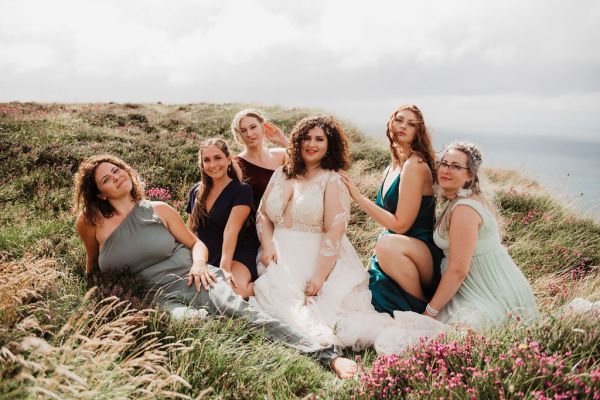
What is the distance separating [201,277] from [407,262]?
224 centimetres

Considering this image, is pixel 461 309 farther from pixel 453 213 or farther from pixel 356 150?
pixel 356 150

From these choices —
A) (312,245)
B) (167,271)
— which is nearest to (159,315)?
(167,271)

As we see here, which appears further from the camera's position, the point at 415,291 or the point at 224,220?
the point at 224,220

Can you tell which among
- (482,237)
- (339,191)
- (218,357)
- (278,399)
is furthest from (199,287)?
(482,237)

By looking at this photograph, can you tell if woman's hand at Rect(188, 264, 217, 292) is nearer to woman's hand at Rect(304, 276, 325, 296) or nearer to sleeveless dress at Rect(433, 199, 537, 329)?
woman's hand at Rect(304, 276, 325, 296)

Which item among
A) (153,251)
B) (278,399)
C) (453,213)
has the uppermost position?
(453,213)

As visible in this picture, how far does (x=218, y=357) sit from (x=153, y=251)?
1.64 m

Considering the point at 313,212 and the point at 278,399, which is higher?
the point at 313,212

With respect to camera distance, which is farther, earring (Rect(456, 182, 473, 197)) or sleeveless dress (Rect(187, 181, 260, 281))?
sleeveless dress (Rect(187, 181, 260, 281))

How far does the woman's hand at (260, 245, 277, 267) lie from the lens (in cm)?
522

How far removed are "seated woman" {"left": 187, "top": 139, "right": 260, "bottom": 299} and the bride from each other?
232mm

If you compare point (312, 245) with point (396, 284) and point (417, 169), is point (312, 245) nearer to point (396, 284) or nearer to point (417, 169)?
point (396, 284)

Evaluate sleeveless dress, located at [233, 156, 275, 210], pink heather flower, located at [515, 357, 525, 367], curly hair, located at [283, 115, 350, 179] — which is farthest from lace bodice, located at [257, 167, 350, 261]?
pink heather flower, located at [515, 357, 525, 367]

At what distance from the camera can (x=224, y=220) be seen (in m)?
5.41
